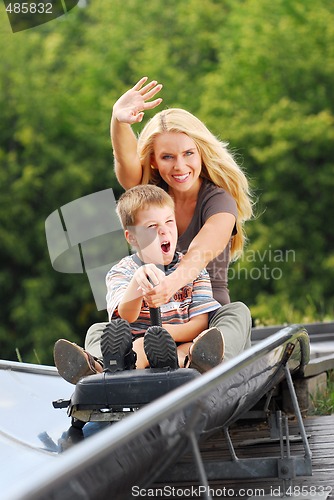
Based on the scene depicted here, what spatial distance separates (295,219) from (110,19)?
28.1 feet

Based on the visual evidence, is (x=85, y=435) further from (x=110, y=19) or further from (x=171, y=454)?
(x=110, y=19)

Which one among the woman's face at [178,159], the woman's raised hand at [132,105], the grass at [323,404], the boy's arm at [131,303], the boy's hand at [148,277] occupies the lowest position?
the grass at [323,404]

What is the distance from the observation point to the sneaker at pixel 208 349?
2.85 meters

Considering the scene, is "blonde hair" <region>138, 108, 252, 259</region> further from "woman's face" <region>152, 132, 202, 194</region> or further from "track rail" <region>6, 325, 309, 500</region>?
"track rail" <region>6, 325, 309, 500</region>

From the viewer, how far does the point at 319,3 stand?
22781 millimetres

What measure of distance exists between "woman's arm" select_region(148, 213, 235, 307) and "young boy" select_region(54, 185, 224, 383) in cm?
4

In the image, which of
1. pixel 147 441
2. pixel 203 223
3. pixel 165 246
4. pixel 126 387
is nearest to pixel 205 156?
pixel 203 223

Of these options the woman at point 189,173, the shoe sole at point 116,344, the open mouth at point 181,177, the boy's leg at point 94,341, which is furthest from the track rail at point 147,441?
the open mouth at point 181,177

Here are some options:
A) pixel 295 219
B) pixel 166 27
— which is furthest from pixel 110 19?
pixel 295 219

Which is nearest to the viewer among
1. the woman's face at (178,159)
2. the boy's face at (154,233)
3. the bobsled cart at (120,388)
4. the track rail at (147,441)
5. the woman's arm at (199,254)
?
the track rail at (147,441)

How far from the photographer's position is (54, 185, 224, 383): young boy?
9.16ft

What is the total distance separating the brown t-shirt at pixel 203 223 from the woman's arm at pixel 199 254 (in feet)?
0.26

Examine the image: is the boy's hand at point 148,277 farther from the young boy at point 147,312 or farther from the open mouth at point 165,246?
the open mouth at point 165,246

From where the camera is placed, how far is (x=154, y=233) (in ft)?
10.3
